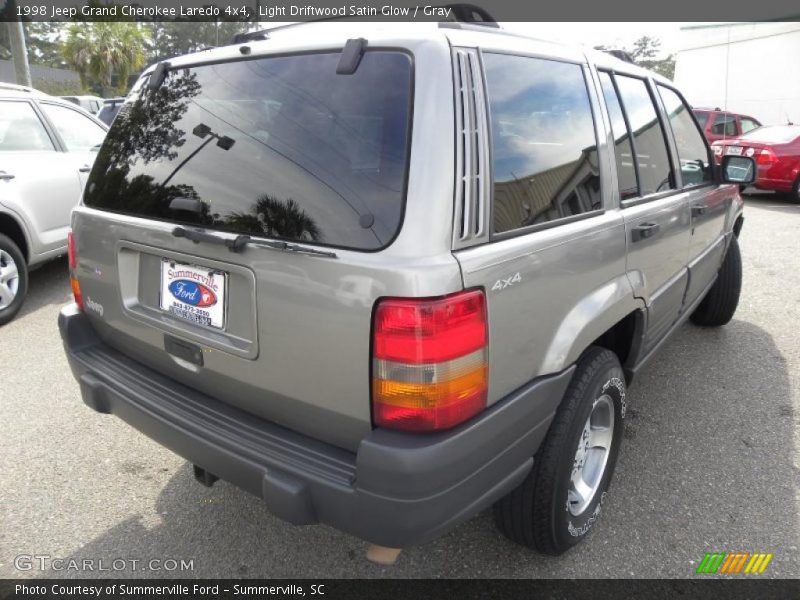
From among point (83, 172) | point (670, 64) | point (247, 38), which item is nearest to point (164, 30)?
point (670, 64)

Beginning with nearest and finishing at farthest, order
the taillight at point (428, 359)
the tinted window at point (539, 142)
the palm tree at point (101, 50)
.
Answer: the taillight at point (428, 359) < the tinted window at point (539, 142) < the palm tree at point (101, 50)

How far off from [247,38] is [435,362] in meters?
1.46

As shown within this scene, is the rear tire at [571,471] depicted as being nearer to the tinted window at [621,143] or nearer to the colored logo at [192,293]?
the tinted window at [621,143]

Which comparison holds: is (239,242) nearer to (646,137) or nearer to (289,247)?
(289,247)

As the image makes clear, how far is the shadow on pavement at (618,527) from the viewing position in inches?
86.9

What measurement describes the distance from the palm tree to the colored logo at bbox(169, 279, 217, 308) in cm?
3232

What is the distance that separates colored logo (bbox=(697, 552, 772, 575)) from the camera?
219 cm

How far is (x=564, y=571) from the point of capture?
2.19 meters

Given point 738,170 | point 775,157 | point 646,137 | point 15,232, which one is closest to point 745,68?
point 775,157

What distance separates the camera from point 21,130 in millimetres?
5012

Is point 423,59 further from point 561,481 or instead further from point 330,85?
point 561,481

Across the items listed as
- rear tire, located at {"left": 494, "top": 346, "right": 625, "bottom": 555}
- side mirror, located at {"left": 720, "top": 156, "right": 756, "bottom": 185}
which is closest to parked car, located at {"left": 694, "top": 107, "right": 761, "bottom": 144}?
side mirror, located at {"left": 720, "top": 156, "right": 756, "bottom": 185}

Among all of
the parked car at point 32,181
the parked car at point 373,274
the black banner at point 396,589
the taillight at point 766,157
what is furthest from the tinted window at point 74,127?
the taillight at point 766,157

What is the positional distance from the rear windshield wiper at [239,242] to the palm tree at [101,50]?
32.4 m
